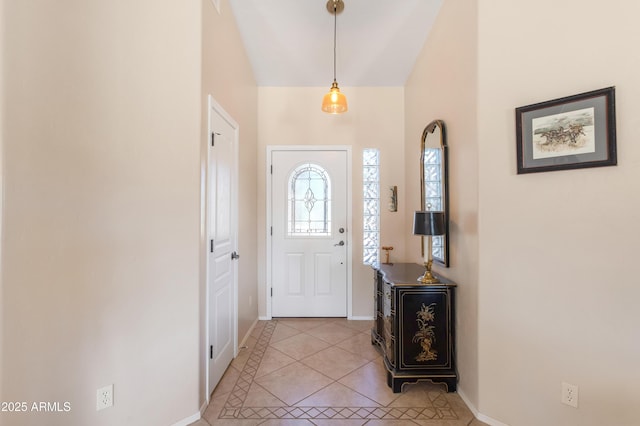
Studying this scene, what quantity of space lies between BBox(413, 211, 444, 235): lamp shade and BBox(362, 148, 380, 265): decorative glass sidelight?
1.39 m

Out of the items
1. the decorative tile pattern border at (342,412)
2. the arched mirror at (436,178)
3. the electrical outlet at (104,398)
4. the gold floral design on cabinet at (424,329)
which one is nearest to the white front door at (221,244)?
the decorative tile pattern border at (342,412)

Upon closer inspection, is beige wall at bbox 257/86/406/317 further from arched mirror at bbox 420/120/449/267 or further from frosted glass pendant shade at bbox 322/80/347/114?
frosted glass pendant shade at bbox 322/80/347/114

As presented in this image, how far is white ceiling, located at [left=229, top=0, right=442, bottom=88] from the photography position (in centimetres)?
230

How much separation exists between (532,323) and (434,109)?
5.92 ft

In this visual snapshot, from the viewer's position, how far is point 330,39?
8.71ft

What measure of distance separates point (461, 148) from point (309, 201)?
190cm

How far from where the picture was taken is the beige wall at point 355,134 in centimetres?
344

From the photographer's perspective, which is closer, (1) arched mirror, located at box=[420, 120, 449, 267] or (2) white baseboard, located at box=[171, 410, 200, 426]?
(2) white baseboard, located at box=[171, 410, 200, 426]

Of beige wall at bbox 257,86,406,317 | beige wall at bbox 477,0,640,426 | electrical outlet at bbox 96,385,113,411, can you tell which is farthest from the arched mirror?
electrical outlet at bbox 96,385,113,411

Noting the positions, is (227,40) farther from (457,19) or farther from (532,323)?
(532,323)

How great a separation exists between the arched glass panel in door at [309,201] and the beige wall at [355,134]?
1.07ft

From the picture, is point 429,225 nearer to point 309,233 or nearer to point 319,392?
point 319,392

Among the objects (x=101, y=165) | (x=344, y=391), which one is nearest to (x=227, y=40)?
(x=101, y=165)

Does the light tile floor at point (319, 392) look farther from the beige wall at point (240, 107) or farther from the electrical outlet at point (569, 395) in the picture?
the electrical outlet at point (569, 395)
